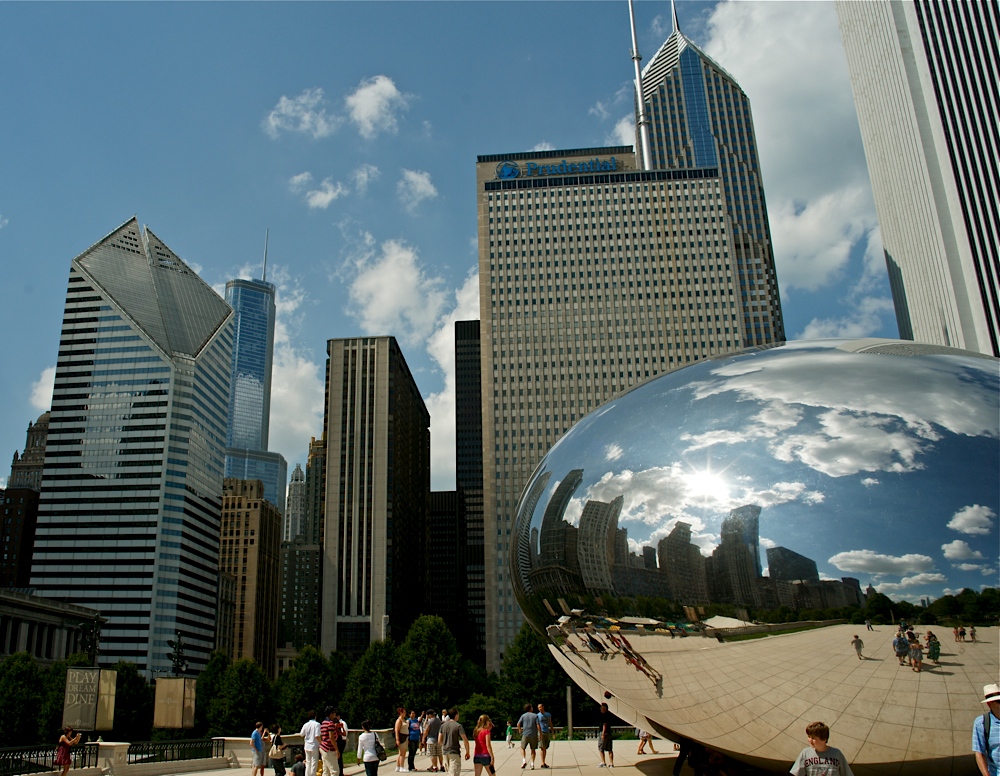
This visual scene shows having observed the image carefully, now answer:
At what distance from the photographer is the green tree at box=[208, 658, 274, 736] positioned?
2265 inches

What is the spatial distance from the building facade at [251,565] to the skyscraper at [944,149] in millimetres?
128515

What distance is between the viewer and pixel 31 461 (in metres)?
171

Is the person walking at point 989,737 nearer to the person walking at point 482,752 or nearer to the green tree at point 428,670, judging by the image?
the person walking at point 482,752

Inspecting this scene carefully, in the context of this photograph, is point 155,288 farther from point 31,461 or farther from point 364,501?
point 31,461

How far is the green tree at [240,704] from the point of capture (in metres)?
57.5

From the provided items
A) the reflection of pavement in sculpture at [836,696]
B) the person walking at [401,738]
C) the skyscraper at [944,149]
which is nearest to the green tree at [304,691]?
the person walking at [401,738]

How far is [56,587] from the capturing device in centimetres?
12125

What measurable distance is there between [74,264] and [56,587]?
51591 millimetres

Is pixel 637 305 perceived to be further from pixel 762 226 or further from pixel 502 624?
pixel 502 624

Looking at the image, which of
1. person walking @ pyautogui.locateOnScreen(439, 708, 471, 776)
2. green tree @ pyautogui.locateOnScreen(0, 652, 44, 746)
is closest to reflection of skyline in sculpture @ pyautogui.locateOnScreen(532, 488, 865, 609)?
person walking @ pyautogui.locateOnScreen(439, 708, 471, 776)

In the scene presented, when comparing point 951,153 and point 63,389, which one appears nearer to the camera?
point 951,153

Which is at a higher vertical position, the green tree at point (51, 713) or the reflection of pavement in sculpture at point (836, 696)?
the reflection of pavement in sculpture at point (836, 696)

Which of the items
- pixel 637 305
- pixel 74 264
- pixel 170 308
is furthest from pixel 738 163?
pixel 74 264

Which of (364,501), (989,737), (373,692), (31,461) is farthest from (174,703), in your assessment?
(31,461)
